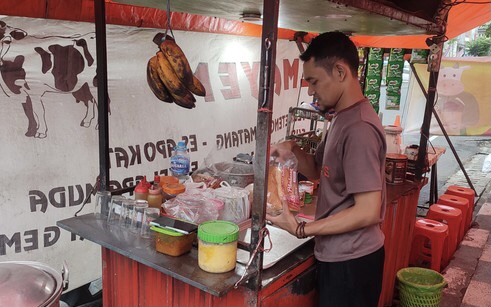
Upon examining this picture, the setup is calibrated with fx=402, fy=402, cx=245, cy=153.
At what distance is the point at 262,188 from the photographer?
1.57 meters

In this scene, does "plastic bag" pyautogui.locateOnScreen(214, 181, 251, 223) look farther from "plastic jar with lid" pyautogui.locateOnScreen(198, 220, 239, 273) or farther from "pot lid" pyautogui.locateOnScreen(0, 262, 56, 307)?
"pot lid" pyautogui.locateOnScreen(0, 262, 56, 307)

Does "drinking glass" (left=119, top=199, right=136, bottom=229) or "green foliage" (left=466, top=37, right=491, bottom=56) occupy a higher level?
"green foliage" (left=466, top=37, right=491, bottom=56)

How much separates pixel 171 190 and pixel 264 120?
0.84 metres

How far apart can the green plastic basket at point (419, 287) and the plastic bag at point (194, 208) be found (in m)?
2.11

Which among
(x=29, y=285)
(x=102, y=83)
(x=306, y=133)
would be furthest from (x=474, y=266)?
(x=29, y=285)

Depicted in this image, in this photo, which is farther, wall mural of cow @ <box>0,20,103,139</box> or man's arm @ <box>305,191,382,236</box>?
wall mural of cow @ <box>0,20,103,139</box>

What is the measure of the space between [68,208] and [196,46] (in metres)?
2.07

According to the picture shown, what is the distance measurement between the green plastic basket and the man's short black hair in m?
2.30

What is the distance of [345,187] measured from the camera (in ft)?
5.86

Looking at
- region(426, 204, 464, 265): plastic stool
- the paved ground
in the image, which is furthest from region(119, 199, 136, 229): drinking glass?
region(426, 204, 464, 265): plastic stool

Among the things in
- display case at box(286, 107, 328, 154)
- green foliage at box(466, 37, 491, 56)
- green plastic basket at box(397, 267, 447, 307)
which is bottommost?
green plastic basket at box(397, 267, 447, 307)

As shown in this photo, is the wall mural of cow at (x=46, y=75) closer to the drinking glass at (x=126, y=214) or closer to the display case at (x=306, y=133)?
the drinking glass at (x=126, y=214)

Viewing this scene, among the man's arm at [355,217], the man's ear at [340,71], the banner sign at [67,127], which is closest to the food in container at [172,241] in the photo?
the man's arm at [355,217]

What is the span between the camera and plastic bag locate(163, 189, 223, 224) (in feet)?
6.38
